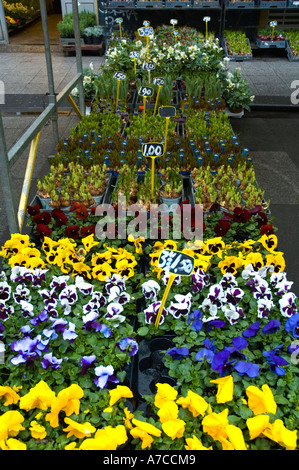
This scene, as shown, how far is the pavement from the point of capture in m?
4.83

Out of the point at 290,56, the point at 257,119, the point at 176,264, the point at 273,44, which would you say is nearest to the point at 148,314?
the point at 176,264

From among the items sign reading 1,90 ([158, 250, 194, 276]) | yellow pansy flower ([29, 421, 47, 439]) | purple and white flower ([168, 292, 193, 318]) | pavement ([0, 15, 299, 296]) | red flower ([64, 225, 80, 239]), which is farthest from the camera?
pavement ([0, 15, 299, 296])

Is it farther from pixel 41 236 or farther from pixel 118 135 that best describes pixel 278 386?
pixel 118 135

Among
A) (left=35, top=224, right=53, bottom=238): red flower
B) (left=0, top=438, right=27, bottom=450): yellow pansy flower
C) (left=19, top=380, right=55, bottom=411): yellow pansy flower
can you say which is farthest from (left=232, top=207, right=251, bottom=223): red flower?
(left=0, top=438, right=27, bottom=450): yellow pansy flower

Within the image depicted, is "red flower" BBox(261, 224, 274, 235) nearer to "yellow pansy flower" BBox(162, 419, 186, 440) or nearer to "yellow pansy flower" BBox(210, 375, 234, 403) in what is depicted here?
"yellow pansy flower" BBox(210, 375, 234, 403)

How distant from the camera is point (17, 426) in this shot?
5.92 ft

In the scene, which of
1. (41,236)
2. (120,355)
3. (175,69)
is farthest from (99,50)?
(120,355)

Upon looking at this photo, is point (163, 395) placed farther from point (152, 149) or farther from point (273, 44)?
point (273, 44)

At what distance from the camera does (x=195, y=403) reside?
1852mm

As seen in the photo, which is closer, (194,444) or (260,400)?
(194,444)

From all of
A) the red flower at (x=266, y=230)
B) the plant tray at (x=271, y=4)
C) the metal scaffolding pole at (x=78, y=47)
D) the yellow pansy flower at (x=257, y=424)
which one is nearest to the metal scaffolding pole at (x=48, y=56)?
the metal scaffolding pole at (x=78, y=47)

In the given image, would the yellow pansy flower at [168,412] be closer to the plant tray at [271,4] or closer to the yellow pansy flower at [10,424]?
the yellow pansy flower at [10,424]

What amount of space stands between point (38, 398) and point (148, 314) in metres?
0.77

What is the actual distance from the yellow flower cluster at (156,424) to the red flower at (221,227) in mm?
1405
